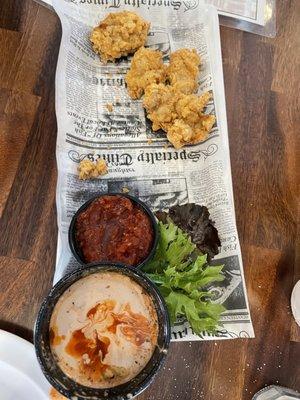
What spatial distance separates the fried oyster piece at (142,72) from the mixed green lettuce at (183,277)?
0.38 metres

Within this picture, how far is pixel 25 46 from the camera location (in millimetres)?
1472

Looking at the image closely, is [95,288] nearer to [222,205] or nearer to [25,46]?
[222,205]

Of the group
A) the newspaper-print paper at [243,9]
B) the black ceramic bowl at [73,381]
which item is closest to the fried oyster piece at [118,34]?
the newspaper-print paper at [243,9]

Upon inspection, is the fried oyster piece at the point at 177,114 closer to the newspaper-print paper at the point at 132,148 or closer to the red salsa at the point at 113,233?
the newspaper-print paper at the point at 132,148

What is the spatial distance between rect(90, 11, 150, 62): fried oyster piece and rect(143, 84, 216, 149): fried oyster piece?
0.15m

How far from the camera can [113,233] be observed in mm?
1269

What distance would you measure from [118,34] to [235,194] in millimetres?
526

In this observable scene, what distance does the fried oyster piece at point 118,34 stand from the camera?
4.82 feet

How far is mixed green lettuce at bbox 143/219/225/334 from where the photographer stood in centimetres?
126

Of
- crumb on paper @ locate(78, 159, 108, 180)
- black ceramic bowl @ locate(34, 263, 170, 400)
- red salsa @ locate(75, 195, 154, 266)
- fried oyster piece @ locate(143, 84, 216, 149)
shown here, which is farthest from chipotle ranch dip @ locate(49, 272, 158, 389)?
fried oyster piece @ locate(143, 84, 216, 149)

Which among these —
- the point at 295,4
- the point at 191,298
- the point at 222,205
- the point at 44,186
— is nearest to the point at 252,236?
the point at 222,205

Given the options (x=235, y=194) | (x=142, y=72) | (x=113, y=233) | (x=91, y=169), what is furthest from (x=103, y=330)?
(x=142, y=72)

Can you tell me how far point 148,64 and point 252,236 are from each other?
53 centimetres

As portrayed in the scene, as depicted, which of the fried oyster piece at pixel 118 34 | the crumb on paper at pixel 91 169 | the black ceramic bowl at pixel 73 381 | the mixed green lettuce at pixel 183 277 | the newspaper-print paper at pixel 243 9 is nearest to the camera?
the black ceramic bowl at pixel 73 381
